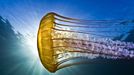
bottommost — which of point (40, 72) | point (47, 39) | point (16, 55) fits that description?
point (40, 72)

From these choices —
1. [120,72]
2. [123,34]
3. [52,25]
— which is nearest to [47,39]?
[52,25]

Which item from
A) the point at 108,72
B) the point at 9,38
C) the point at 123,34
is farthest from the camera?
the point at 108,72

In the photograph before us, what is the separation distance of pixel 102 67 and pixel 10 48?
34.2 ft

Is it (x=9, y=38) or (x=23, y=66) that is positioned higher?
(x=9, y=38)

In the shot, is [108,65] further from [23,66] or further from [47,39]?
[47,39]

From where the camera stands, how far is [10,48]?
2669 centimetres

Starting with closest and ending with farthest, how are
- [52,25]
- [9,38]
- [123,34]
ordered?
[52,25]
[123,34]
[9,38]

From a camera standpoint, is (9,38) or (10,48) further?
(10,48)

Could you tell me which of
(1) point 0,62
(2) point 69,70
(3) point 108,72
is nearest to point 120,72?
(3) point 108,72

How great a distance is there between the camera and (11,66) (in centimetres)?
2820

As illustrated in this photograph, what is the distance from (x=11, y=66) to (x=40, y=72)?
11.8 feet

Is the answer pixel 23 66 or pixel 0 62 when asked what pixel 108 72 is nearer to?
pixel 23 66

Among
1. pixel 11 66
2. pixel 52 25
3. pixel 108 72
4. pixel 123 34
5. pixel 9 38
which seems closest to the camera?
pixel 52 25

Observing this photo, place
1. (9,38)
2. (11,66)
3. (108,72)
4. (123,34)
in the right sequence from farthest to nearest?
(11,66) < (108,72) < (9,38) < (123,34)
